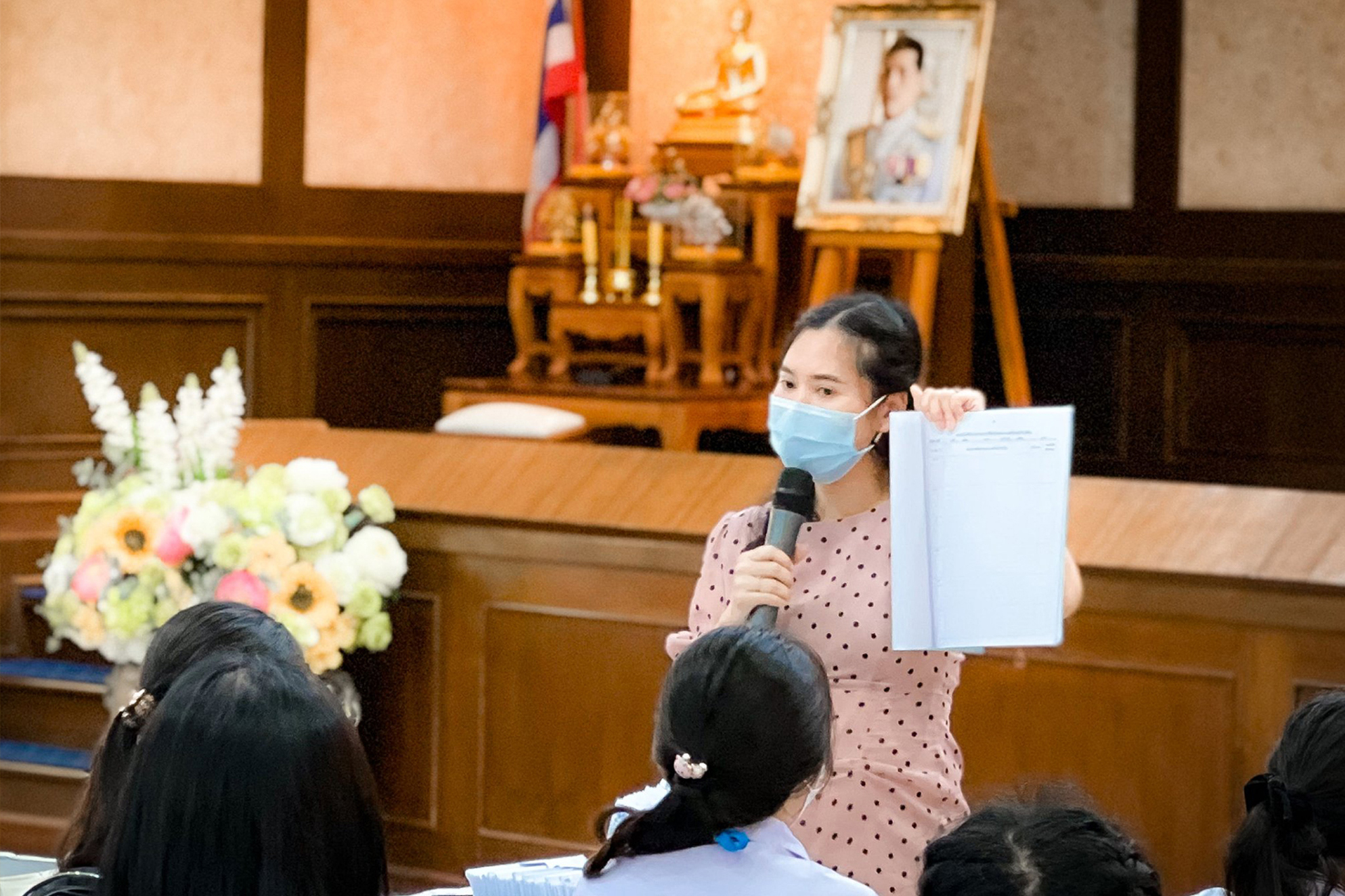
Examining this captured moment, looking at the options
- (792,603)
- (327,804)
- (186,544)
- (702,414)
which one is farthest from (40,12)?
(327,804)

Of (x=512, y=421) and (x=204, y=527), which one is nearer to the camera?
(x=204, y=527)

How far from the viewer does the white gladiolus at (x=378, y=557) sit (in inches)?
156

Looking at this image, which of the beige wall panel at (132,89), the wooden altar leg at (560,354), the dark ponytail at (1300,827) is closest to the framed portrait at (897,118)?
the wooden altar leg at (560,354)

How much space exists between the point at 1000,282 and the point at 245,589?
3.21m

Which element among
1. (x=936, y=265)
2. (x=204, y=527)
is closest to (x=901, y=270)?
(x=936, y=265)

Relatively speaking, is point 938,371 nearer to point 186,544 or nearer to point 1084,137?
point 1084,137

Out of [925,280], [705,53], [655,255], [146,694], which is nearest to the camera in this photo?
[146,694]

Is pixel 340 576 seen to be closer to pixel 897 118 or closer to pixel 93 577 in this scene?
pixel 93 577

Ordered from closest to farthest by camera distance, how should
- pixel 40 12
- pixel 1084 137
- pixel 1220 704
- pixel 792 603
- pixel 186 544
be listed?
pixel 792 603
pixel 1220 704
pixel 186 544
pixel 40 12
pixel 1084 137

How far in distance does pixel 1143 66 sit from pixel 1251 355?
1.10 m

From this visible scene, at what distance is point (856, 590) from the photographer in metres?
2.28

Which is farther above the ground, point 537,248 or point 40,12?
point 40,12

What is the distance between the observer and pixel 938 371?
6.70 meters

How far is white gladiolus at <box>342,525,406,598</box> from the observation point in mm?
3953
